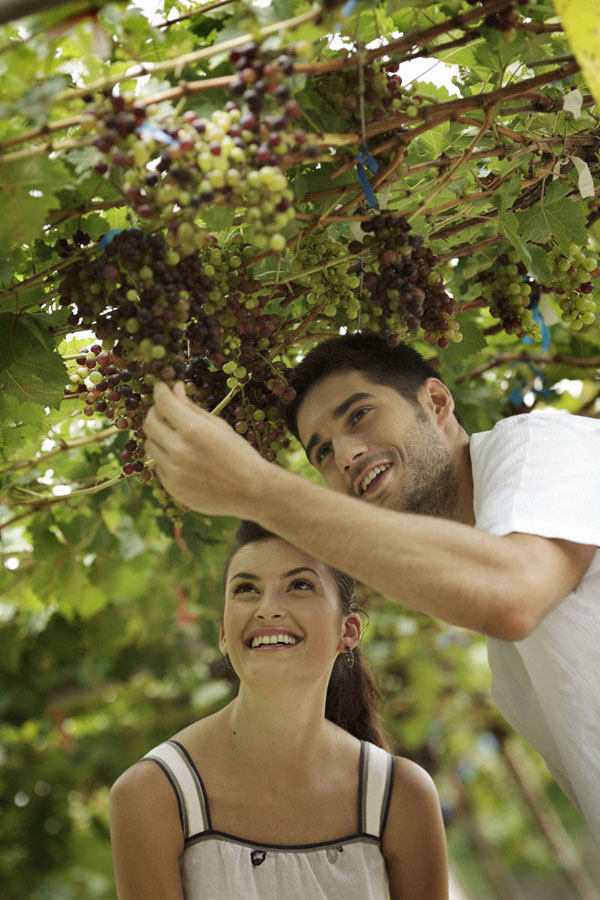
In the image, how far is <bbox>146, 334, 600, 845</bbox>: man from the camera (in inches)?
63.2

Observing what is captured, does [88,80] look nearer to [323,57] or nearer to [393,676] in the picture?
[323,57]

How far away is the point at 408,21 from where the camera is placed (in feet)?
6.04

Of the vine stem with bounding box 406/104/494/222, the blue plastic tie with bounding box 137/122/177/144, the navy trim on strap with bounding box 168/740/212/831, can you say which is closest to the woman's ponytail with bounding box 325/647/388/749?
the navy trim on strap with bounding box 168/740/212/831

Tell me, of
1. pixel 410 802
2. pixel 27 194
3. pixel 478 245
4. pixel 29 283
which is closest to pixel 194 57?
pixel 27 194

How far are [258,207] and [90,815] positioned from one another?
6224 mm

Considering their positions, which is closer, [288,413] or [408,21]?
[408,21]

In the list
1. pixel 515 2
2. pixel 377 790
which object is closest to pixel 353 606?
pixel 377 790

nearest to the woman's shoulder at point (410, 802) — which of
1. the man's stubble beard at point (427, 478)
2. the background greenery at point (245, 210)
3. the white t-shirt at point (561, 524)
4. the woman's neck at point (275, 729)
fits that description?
the woman's neck at point (275, 729)

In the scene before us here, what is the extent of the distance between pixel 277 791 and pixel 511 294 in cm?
143

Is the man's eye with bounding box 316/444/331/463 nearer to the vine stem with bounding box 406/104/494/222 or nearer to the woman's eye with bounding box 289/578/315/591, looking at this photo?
the woman's eye with bounding box 289/578/315/591

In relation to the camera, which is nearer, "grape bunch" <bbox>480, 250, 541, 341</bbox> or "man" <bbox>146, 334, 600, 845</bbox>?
"man" <bbox>146, 334, 600, 845</bbox>

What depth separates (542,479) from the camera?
6.12 ft

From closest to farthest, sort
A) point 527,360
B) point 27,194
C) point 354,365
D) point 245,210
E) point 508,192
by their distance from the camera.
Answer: point 27,194, point 245,210, point 508,192, point 354,365, point 527,360

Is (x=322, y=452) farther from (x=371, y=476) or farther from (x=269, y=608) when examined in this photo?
(x=269, y=608)
